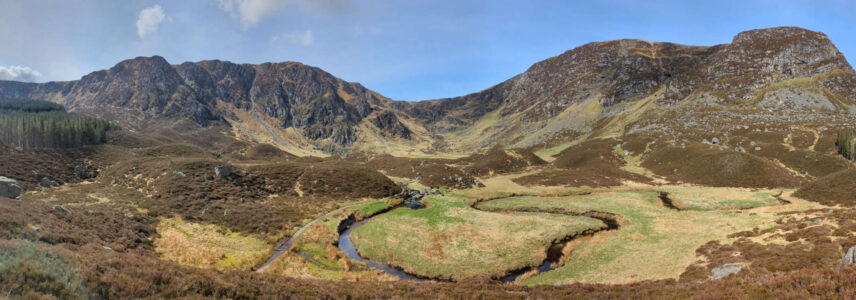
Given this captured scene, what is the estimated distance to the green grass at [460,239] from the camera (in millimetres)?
30672

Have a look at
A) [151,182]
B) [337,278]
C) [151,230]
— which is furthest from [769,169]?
[151,182]

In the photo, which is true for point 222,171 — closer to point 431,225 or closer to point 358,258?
point 358,258

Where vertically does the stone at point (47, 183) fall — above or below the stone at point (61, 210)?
below

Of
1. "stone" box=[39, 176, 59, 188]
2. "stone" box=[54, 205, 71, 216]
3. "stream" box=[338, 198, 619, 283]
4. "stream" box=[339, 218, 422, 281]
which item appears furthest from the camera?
"stone" box=[39, 176, 59, 188]

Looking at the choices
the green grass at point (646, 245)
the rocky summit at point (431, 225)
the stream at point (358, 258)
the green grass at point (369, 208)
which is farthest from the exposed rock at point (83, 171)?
the green grass at point (646, 245)

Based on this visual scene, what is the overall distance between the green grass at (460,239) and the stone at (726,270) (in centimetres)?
1311

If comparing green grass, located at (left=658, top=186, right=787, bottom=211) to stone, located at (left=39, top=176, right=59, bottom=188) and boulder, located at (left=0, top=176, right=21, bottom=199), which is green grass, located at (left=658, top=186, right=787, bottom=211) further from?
stone, located at (left=39, top=176, right=59, bottom=188)

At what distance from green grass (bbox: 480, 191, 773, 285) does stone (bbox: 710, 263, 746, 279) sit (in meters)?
2.76

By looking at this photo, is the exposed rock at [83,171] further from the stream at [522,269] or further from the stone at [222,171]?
the stream at [522,269]

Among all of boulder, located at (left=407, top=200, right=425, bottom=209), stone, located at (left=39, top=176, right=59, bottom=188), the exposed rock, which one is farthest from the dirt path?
the exposed rock

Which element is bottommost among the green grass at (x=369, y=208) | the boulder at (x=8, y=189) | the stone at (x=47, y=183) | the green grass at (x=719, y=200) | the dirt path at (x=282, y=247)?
the dirt path at (x=282, y=247)

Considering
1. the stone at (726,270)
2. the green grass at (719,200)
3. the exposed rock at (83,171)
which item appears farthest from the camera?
the exposed rock at (83,171)

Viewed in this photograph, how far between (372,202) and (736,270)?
49.1 metres

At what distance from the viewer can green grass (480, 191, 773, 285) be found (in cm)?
2597
